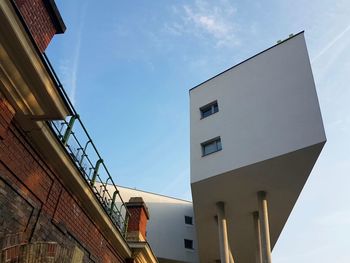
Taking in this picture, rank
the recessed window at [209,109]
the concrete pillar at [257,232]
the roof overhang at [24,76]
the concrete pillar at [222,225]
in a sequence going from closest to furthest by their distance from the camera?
the roof overhang at [24,76] → the concrete pillar at [222,225] → the concrete pillar at [257,232] → the recessed window at [209,109]

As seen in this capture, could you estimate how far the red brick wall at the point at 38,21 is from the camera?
5579 millimetres

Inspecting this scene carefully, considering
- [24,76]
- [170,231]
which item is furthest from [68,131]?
[170,231]

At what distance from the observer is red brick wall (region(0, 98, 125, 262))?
4953mm

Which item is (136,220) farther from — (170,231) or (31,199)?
(170,231)

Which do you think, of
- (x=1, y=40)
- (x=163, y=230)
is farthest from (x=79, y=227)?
(x=163, y=230)

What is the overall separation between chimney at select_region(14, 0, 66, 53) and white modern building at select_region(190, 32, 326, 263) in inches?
447

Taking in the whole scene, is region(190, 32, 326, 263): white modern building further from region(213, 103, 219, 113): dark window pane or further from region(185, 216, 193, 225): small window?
region(185, 216, 193, 225): small window

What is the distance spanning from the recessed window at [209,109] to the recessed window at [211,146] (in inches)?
71.5

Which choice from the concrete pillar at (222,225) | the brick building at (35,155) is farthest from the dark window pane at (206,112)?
the brick building at (35,155)

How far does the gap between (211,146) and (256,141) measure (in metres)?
2.63

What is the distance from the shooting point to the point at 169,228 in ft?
86.0

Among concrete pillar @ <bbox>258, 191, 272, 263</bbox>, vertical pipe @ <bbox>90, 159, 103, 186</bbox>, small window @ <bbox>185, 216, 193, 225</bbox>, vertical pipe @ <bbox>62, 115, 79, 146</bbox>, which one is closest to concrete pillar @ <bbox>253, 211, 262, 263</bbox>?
concrete pillar @ <bbox>258, 191, 272, 263</bbox>

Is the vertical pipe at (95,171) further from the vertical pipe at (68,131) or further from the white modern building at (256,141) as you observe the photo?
the white modern building at (256,141)

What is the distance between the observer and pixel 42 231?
5.87m
